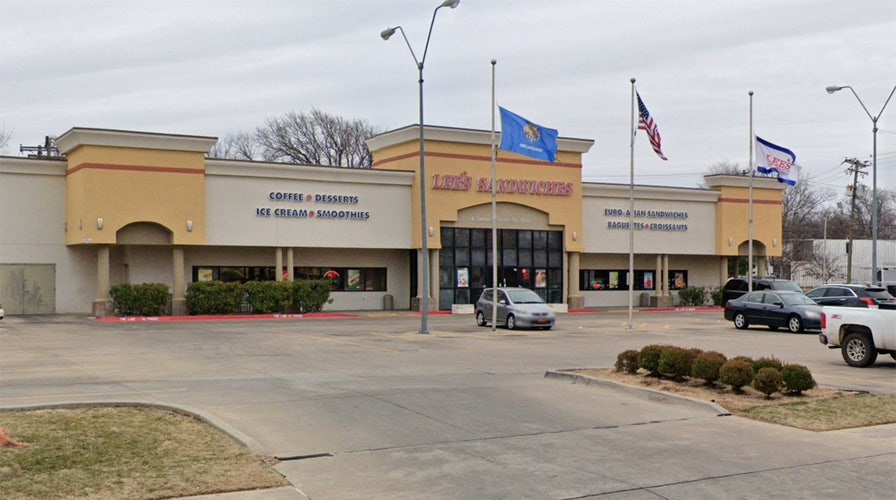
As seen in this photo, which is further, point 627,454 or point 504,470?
point 627,454

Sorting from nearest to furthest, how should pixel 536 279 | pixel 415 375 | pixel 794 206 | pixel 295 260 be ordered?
1. pixel 415 375
2. pixel 295 260
3. pixel 536 279
4. pixel 794 206

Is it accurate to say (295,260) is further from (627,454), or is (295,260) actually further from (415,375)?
(627,454)

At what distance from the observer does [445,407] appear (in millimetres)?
13508

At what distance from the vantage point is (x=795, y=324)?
31.8 m

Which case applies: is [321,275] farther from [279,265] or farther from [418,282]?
[418,282]

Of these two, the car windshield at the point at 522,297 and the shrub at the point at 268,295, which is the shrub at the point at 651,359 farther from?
the shrub at the point at 268,295

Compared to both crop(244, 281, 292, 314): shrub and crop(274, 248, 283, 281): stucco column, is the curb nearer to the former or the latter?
crop(244, 281, 292, 314): shrub

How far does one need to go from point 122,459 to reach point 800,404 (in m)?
9.62

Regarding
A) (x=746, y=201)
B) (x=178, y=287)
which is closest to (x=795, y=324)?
(x=178, y=287)

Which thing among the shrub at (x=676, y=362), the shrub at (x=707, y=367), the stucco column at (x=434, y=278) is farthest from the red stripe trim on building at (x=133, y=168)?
the shrub at (x=707, y=367)

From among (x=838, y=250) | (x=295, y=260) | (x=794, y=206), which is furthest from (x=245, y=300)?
(x=794, y=206)

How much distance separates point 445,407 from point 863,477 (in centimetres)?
601

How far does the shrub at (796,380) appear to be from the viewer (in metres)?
14.4

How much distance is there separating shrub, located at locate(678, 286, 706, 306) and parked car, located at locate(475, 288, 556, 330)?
70.7 feet
